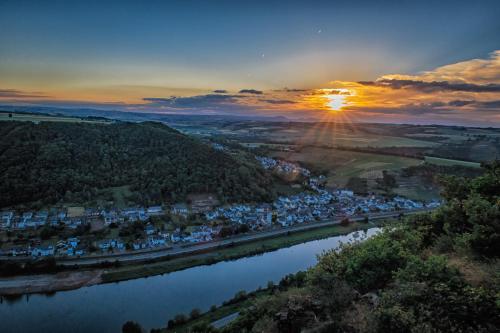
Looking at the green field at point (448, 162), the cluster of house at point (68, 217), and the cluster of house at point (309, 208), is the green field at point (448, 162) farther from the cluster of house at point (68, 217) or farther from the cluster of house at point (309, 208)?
the cluster of house at point (68, 217)

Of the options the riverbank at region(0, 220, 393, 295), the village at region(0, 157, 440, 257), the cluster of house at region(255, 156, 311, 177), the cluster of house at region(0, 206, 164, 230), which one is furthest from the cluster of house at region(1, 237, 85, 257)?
the cluster of house at region(255, 156, 311, 177)

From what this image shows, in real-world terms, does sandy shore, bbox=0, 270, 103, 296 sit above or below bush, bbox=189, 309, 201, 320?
below

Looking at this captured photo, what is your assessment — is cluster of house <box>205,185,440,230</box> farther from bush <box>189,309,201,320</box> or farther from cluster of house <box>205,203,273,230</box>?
bush <box>189,309,201,320</box>

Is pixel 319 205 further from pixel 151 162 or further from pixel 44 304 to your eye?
pixel 44 304

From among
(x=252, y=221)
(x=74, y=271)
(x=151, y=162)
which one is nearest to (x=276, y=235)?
(x=252, y=221)

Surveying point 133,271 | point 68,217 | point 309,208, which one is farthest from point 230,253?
point 68,217

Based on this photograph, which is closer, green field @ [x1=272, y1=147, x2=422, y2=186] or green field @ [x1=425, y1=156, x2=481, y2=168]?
green field @ [x1=425, y1=156, x2=481, y2=168]
